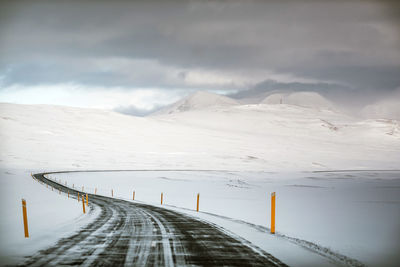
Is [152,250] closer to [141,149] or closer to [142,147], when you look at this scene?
[141,149]

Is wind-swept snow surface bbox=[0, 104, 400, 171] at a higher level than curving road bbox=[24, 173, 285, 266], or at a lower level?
higher

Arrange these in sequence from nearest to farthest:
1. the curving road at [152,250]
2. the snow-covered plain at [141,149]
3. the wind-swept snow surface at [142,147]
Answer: the curving road at [152,250] → the snow-covered plain at [141,149] → the wind-swept snow surface at [142,147]

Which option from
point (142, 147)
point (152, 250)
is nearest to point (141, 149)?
point (142, 147)

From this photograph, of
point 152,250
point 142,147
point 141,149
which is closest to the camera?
point 152,250

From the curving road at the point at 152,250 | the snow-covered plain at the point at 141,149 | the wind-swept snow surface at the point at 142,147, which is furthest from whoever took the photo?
the wind-swept snow surface at the point at 142,147

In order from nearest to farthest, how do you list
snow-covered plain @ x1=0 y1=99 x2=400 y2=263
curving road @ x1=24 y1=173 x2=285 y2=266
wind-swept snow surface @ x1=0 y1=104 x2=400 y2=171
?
curving road @ x1=24 y1=173 x2=285 y2=266 < snow-covered plain @ x1=0 y1=99 x2=400 y2=263 < wind-swept snow surface @ x1=0 y1=104 x2=400 y2=171

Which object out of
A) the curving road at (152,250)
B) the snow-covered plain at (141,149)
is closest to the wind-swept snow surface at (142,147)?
the snow-covered plain at (141,149)

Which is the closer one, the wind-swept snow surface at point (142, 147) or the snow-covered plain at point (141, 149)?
the snow-covered plain at point (141, 149)

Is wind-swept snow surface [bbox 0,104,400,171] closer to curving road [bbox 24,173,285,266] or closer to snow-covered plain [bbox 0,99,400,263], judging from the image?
snow-covered plain [bbox 0,99,400,263]

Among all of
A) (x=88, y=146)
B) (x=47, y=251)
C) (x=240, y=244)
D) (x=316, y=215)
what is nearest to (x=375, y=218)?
(x=316, y=215)

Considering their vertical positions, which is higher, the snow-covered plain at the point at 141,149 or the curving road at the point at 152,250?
the snow-covered plain at the point at 141,149

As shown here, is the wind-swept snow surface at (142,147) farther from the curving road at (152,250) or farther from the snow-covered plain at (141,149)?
the curving road at (152,250)

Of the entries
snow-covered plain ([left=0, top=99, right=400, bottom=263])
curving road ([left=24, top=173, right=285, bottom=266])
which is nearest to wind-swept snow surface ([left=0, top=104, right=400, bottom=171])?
snow-covered plain ([left=0, top=99, right=400, bottom=263])

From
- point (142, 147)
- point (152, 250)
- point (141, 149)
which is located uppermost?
point (142, 147)
